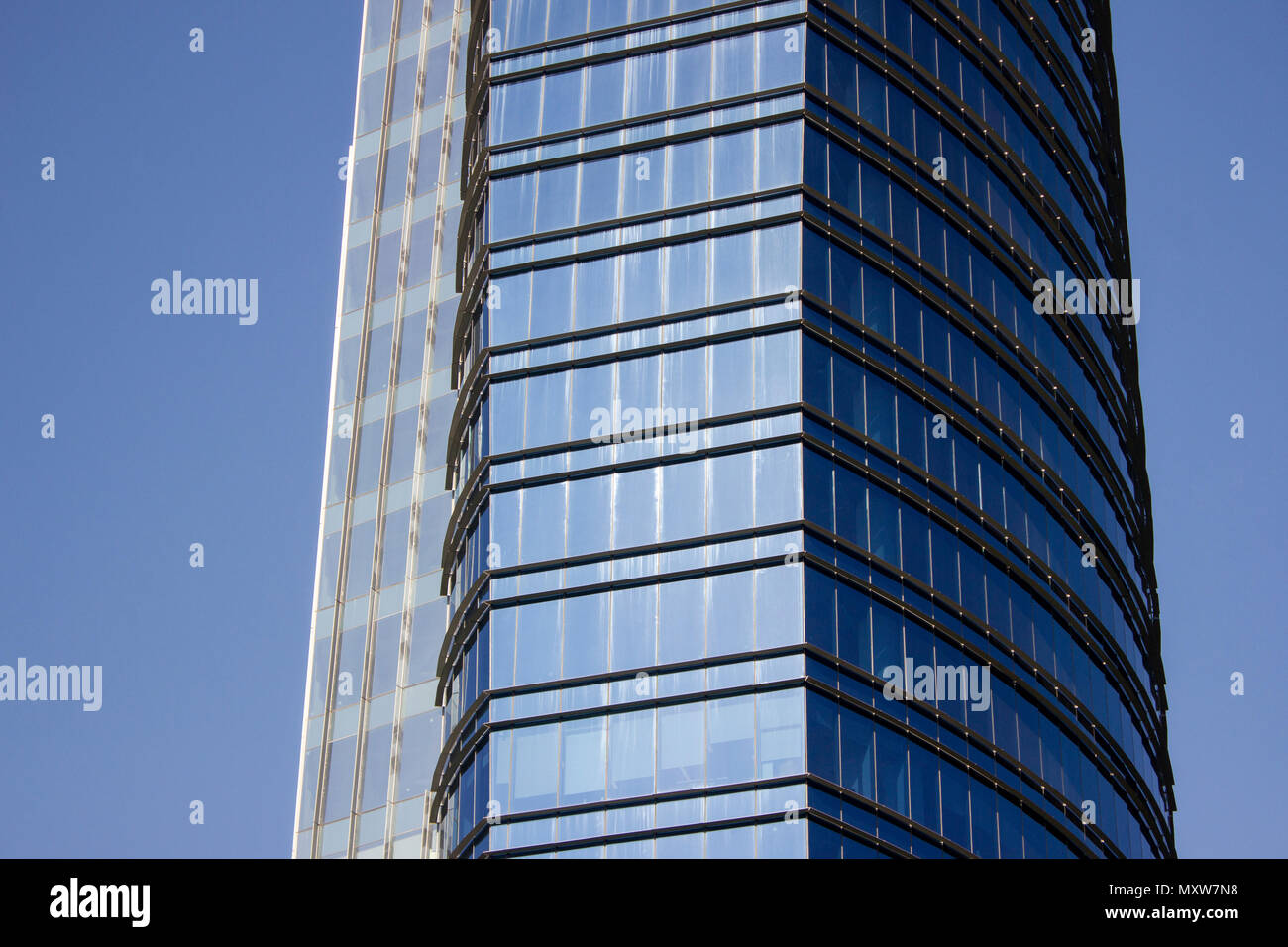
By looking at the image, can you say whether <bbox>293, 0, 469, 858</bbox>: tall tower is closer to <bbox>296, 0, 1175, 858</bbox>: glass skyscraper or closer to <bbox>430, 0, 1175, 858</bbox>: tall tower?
<bbox>296, 0, 1175, 858</bbox>: glass skyscraper

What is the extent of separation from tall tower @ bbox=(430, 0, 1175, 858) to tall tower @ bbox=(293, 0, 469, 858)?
3487mm

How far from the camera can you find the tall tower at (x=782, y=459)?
145 feet

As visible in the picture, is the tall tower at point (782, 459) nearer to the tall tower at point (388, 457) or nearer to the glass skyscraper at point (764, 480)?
the glass skyscraper at point (764, 480)

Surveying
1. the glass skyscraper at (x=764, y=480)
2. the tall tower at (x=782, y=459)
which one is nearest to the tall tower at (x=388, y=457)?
the glass skyscraper at (x=764, y=480)

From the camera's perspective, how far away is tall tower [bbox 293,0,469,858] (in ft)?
182

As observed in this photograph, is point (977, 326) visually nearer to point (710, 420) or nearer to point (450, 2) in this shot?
point (710, 420)

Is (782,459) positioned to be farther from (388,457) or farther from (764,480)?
(388,457)

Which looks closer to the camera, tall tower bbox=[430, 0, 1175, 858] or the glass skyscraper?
tall tower bbox=[430, 0, 1175, 858]

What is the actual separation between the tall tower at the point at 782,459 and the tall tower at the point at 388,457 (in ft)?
11.4

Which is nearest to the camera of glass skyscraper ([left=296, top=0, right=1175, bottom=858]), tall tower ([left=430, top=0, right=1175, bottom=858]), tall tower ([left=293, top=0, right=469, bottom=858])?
tall tower ([left=430, top=0, right=1175, bottom=858])

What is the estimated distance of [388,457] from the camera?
6112 cm

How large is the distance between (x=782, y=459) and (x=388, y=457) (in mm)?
18309

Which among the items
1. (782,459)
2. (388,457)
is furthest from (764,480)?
(388,457)

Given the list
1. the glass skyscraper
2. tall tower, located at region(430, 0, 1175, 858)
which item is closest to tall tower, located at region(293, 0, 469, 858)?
the glass skyscraper
